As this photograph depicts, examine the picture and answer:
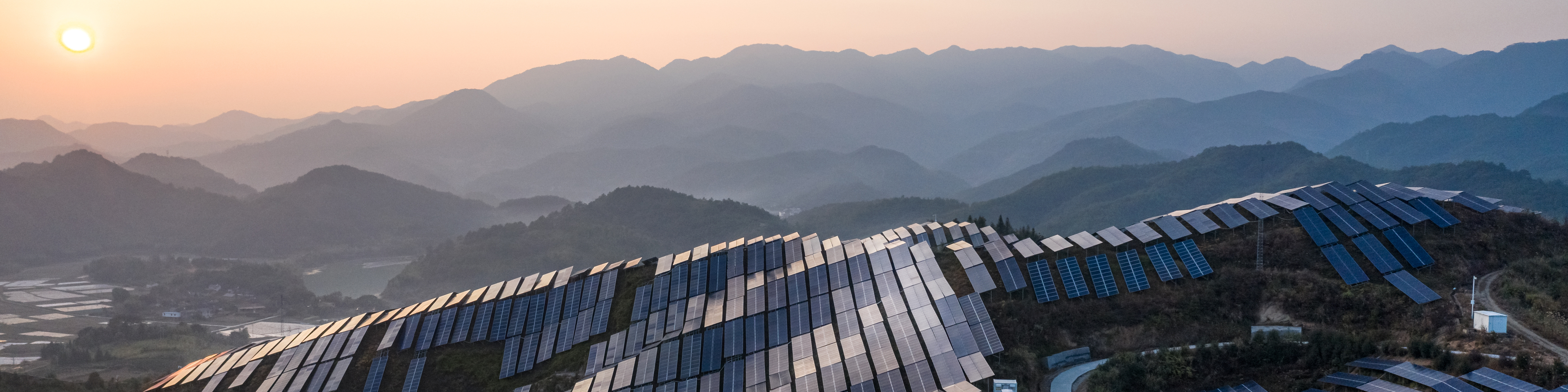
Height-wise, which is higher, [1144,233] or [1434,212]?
[1434,212]

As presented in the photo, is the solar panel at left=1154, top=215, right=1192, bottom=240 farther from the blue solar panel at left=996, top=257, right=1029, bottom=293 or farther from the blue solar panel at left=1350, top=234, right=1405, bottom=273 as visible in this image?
the blue solar panel at left=996, top=257, right=1029, bottom=293

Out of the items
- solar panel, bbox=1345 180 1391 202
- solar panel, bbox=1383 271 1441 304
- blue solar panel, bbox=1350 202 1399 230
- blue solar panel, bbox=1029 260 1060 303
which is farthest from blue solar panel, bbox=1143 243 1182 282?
solar panel, bbox=1345 180 1391 202

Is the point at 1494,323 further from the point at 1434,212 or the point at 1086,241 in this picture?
the point at 1086,241

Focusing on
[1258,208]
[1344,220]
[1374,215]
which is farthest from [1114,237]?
[1374,215]

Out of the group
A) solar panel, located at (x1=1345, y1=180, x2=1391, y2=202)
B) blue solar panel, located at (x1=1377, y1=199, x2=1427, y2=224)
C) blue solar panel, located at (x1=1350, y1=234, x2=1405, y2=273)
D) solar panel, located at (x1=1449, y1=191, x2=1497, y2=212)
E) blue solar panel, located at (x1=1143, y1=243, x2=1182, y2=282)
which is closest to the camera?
blue solar panel, located at (x1=1350, y1=234, x2=1405, y2=273)

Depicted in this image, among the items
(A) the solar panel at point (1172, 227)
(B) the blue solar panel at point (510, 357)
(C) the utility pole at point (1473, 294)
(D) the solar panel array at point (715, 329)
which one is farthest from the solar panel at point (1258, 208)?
(B) the blue solar panel at point (510, 357)

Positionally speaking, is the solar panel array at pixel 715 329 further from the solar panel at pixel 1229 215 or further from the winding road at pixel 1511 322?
the winding road at pixel 1511 322
